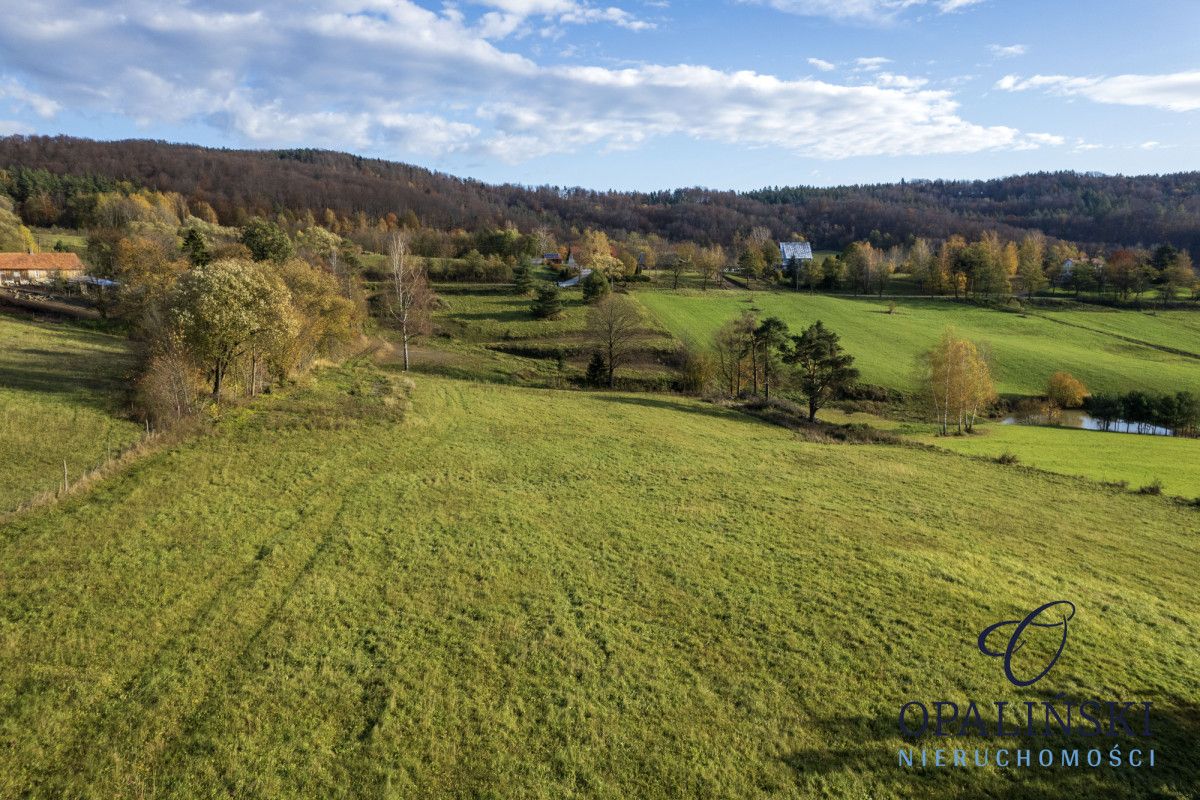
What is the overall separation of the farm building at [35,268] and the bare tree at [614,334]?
2452 inches

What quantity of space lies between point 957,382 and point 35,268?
101 meters

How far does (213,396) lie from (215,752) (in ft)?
83.5

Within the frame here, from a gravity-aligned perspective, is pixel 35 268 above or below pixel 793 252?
below

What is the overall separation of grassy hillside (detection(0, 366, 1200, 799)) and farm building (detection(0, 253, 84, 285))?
6641 centimetres

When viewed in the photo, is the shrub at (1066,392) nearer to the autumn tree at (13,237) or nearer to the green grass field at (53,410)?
the green grass field at (53,410)

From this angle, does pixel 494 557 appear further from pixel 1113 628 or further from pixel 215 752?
pixel 1113 628

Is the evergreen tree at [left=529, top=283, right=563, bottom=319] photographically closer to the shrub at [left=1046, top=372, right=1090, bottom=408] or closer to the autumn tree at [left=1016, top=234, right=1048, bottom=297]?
the shrub at [left=1046, top=372, right=1090, bottom=408]

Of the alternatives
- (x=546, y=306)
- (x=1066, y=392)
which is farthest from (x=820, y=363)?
(x=546, y=306)

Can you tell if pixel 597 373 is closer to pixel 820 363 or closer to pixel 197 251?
pixel 820 363

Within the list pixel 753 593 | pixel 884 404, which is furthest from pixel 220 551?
pixel 884 404

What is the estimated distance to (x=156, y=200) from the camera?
426 ft

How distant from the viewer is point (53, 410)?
2684cm

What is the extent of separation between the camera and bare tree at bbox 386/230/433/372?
2114 inches

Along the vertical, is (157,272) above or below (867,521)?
above
